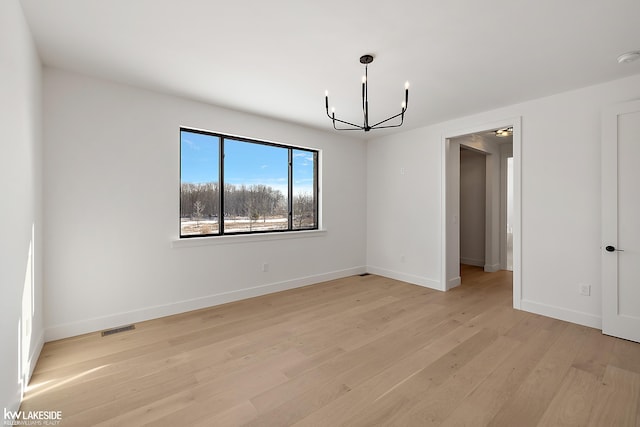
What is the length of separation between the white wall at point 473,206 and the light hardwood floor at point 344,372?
2.96 meters

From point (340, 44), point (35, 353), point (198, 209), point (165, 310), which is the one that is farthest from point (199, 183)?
point (340, 44)

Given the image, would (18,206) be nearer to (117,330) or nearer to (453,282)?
(117,330)

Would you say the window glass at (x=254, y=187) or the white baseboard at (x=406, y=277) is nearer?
the window glass at (x=254, y=187)

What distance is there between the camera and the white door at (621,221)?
9.18ft

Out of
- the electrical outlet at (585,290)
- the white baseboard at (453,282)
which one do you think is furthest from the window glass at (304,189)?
the electrical outlet at (585,290)

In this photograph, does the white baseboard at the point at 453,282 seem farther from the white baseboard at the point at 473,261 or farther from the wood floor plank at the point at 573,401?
the wood floor plank at the point at 573,401

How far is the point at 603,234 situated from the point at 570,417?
2.08m

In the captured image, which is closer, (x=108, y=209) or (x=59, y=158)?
(x=59, y=158)

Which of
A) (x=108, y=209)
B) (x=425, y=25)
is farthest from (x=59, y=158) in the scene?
(x=425, y=25)

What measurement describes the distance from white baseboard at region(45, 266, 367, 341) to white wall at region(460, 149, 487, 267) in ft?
11.2

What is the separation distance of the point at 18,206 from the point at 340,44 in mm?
2519

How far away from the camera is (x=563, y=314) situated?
332 centimetres

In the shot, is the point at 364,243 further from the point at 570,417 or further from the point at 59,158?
the point at 59,158

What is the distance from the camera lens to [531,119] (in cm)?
355
